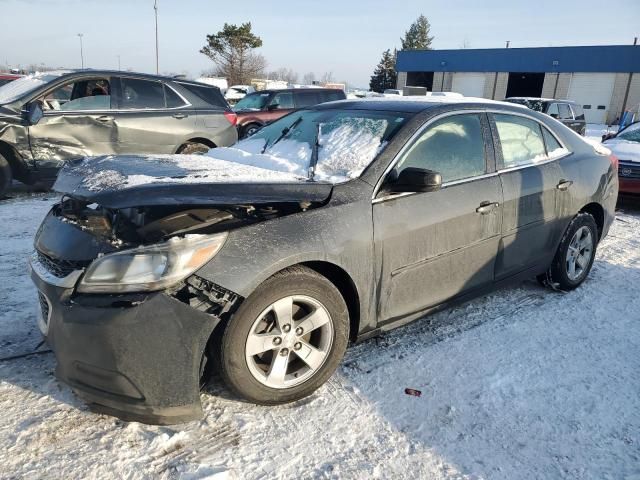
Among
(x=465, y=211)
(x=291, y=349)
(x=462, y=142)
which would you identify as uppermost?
(x=462, y=142)

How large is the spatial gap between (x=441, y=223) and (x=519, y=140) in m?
1.27

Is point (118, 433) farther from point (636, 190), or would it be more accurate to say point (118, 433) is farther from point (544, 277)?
point (636, 190)

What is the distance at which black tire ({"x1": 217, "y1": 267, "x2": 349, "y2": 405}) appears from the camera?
2.41m

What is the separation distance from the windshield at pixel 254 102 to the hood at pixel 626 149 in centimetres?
771

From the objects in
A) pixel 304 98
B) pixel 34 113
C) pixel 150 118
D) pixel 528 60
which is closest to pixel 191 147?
pixel 150 118

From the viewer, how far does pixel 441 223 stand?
3.16 meters

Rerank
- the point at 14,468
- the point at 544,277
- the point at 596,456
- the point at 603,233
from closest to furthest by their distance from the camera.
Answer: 1. the point at 14,468
2. the point at 596,456
3. the point at 544,277
4. the point at 603,233

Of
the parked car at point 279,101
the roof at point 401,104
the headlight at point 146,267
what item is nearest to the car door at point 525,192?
the roof at point 401,104

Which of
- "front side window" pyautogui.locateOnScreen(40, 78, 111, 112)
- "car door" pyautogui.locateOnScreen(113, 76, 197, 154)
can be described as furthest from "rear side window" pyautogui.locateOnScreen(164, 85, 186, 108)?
"front side window" pyautogui.locateOnScreen(40, 78, 111, 112)

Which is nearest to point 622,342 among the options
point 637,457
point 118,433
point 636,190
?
point 637,457

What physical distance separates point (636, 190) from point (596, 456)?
6649 millimetres

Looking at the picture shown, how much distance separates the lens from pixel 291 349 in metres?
2.63

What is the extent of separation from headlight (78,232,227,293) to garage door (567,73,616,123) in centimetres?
4091

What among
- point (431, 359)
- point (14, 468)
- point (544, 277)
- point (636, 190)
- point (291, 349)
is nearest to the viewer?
point (14, 468)
